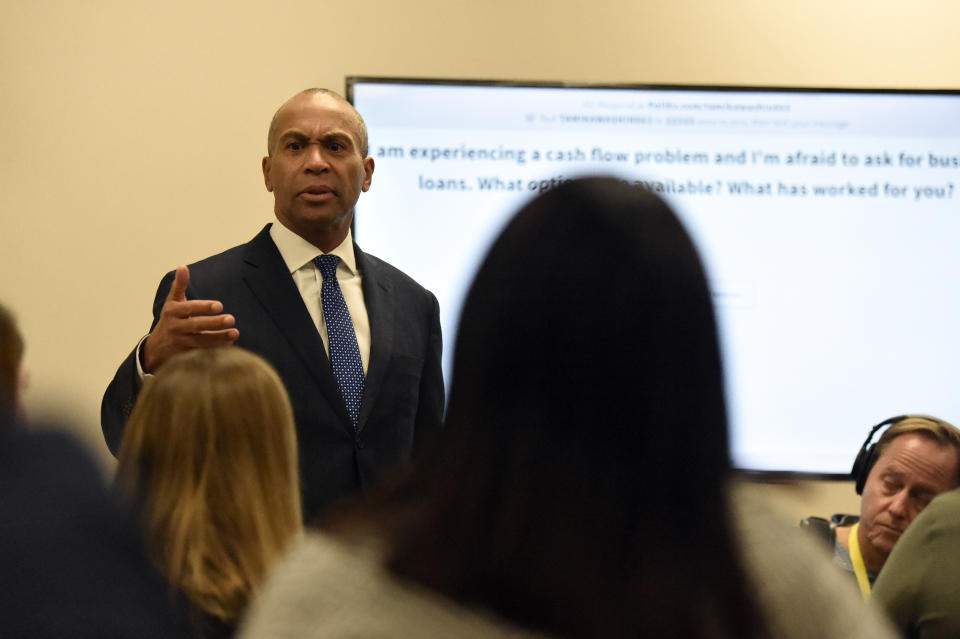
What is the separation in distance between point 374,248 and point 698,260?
3088 millimetres

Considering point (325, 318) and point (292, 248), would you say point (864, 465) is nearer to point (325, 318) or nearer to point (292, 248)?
point (325, 318)

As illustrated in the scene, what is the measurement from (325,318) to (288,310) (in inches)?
4.3

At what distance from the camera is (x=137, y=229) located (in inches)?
156

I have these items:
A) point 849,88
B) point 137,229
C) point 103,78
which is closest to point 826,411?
point 849,88

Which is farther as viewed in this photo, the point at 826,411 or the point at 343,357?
the point at 826,411

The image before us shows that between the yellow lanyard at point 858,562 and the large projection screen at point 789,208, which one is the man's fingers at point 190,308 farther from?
the yellow lanyard at point 858,562

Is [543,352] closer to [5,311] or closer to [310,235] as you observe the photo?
[5,311]

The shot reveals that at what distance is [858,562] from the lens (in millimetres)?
3191

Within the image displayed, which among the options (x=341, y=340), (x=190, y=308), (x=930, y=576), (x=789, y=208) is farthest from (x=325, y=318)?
(x=789, y=208)

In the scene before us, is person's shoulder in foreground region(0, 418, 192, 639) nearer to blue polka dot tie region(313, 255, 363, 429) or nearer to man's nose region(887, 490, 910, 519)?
blue polka dot tie region(313, 255, 363, 429)

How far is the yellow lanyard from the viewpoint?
3145 mm

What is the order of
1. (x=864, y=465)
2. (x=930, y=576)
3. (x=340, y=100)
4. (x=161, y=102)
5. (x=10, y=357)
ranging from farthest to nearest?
(x=161, y=102) < (x=864, y=465) < (x=340, y=100) < (x=930, y=576) < (x=10, y=357)

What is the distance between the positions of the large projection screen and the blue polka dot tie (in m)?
1.02

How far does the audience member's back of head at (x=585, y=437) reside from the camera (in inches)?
32.1
